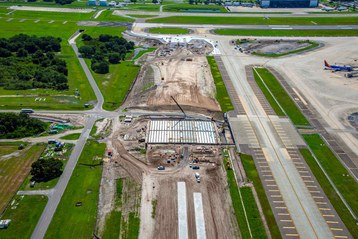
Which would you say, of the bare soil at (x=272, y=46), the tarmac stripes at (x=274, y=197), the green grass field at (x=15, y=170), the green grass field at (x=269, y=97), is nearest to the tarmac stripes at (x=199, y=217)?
the tarmac stripes at (x=274, y=197)

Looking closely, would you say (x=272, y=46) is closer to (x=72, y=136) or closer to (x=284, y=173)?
(x=284, y=173)

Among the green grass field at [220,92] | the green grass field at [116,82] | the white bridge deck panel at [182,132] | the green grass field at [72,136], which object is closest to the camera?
the white bridge deck panel at [182,132]

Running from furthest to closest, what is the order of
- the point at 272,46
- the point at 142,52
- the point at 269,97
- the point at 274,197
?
the point at 272,46 → the point at 142,52 → the point at 269,97 → the point at 274,197

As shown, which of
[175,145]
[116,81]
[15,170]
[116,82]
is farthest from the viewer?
[116,81]

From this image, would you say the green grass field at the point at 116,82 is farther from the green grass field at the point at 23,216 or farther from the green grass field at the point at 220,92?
the green grass field at the point at 23,216

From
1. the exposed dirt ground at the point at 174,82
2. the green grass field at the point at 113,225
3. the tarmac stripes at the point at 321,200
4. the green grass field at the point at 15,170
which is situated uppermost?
the exposed dirt ground at the point at 174,82

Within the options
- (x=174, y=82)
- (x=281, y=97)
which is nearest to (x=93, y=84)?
(x=174, y=82)

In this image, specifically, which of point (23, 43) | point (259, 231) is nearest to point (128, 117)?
point (259, 231)
